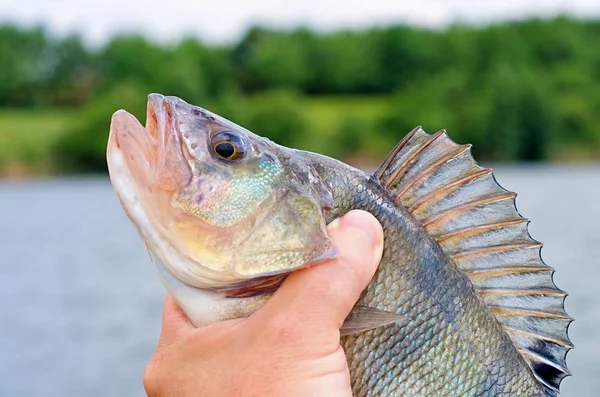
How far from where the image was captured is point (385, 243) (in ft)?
8.88

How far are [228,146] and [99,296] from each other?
2020 cm

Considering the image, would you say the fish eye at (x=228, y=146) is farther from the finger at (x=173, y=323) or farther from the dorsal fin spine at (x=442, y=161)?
the dorsal fin spine at (x=442, y=161)

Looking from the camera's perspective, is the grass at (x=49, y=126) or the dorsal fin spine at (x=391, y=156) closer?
the dorsal fin spine at (x=391, y=156)

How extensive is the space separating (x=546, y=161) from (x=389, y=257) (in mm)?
61954

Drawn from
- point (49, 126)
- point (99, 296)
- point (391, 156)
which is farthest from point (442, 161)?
point (49, 126)

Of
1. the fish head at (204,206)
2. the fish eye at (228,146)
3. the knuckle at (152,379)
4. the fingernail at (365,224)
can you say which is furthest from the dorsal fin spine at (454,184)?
the knuckle at (152,379)

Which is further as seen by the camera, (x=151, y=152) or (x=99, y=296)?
(x=99, y=296)

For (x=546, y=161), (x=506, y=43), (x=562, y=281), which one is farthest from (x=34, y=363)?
(x=506, y=43)

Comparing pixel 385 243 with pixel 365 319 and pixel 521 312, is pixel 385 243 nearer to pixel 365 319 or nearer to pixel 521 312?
pixel 365 319

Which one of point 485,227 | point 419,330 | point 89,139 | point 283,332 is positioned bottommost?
point 89,139

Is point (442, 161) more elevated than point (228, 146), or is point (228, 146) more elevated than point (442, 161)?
point (442, 161)

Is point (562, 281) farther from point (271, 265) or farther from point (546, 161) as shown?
point (546, 161)

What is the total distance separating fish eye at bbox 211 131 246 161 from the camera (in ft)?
8.63

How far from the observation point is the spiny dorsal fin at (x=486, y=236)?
9.41 feet
